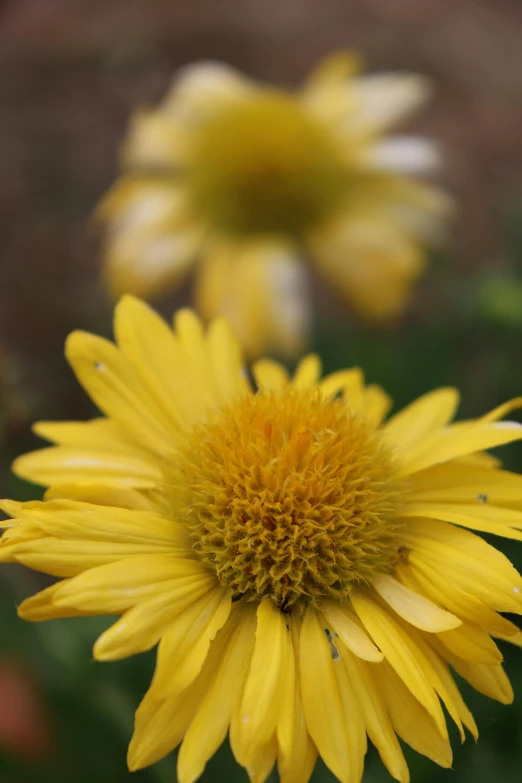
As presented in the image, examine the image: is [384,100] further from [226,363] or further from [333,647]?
[333,647]

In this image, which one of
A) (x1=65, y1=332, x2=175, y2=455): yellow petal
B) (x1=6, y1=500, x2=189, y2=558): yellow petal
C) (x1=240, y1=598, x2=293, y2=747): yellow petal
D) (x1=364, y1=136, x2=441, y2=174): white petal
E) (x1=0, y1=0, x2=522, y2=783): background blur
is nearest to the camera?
(x1=240, y1=598, x2=293, y2=747): yellow petal

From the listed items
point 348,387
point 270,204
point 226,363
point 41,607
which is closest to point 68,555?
point 41,607

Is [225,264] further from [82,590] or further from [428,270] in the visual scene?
[82,590]

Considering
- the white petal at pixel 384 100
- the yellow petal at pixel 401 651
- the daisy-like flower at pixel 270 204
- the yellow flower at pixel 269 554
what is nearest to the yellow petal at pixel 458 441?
the yellow flower at pixel 269 554

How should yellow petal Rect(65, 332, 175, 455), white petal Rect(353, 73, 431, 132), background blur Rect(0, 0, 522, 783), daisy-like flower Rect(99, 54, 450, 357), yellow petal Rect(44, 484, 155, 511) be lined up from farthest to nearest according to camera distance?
Result: 1. white petal Rect(353, 73, 431, 132)
2. daisy-like flower Rect(99, 54, 450, 357)
3. background blur Rect(0, 0, 522, 783)
4. yellow petal Rect(65, 332, 175, 455)
5. yellow petal Rect(44, 484, 155, 511)

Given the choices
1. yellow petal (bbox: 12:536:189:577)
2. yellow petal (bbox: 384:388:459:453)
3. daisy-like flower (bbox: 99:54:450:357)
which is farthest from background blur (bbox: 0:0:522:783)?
yellow petal (bbox: 12:536:189:577)

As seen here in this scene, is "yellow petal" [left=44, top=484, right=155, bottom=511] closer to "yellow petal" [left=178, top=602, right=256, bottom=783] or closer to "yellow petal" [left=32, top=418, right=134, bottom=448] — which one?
"yellow petal" [left=32, top=418, right=134, bottom=448]

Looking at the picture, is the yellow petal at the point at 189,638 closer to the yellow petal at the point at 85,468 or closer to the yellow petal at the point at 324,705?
the yellow petal at the point at 324,705
